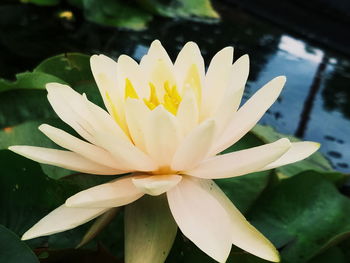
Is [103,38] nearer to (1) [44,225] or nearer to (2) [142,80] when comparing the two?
(2) [142,80]

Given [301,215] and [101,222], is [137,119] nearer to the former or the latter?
[101,222]

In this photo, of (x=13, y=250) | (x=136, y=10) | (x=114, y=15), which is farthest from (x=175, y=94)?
(x=136, y=10)

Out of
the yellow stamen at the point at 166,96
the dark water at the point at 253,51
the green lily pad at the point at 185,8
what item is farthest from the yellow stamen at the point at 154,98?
the green lily pad at the point at 185,8

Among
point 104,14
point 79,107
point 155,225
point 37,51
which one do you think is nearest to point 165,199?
point 155,225

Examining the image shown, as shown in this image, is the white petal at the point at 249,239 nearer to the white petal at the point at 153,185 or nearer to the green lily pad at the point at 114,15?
the white petal at the point at 153,185

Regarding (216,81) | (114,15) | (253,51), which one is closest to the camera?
(216,81)

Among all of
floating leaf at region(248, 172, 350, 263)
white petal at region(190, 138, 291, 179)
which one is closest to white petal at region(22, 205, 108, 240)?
white petal at region(190, 138, 291, 179)

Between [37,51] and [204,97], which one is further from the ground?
[204,97]
